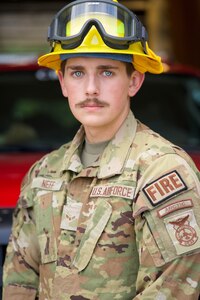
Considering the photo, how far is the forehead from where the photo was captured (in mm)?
2824

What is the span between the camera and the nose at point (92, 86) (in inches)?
111

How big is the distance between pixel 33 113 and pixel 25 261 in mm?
2223

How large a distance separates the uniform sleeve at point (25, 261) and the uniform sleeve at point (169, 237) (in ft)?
1.71

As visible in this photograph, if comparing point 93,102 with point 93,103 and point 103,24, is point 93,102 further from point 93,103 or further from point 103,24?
point 103,24

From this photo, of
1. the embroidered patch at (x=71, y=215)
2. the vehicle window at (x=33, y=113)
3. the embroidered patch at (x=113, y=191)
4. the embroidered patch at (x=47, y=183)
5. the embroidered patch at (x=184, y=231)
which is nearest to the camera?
the embroidered patch at (x=184, y=231)

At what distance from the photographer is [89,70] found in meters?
2.84

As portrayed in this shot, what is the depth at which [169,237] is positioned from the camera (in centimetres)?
267

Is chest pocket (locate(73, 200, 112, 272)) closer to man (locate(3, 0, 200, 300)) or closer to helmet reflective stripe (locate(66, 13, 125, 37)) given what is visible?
man (locate(3, 0, 200, 300))

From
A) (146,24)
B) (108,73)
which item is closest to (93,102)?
(108,73)

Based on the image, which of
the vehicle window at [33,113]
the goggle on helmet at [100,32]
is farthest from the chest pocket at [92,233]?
the vehicle window at [33,113]

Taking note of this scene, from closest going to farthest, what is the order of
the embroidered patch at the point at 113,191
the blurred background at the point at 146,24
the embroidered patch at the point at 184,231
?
the embroidered patch at the point at 184,231
the embroidered patch at the point at 113,191
the blurred background at the point at 146,24

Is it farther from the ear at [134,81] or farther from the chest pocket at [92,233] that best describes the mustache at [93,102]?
the chest pocket at [92,233]

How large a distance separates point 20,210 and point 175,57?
28.3 ft

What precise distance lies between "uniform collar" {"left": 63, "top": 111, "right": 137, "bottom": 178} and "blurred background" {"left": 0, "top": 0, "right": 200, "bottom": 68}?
787 centimetres
